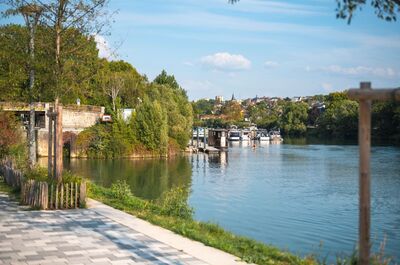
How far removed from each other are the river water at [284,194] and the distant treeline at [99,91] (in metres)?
5.58

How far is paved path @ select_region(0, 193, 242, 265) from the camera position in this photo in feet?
29.1

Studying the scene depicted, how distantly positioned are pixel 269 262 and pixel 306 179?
29931 mm

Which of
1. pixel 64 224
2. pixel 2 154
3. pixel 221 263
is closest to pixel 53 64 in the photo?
pixel 64 224

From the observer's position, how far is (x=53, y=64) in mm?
16047

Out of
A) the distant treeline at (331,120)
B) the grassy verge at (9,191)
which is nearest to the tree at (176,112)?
the distant treeline at (331,120)

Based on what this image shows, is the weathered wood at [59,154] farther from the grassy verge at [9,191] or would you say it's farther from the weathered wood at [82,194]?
the grassy verge at [9,191]

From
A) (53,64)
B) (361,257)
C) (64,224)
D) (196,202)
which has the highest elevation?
(53,64)

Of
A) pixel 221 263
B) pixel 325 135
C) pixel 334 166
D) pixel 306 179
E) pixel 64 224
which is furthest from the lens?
pixel 325 135

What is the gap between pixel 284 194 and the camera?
30.6 m

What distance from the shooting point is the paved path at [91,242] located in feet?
29.1

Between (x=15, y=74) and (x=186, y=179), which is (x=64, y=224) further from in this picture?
(x=186, y=179)

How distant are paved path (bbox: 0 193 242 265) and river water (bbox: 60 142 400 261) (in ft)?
10.2

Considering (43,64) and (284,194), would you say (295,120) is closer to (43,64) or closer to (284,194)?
(284,194)

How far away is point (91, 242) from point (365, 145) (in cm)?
657
